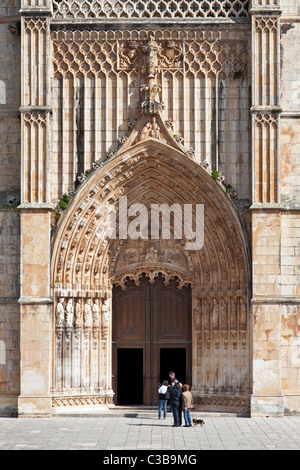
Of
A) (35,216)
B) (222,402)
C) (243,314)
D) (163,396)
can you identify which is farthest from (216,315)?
(35,216)

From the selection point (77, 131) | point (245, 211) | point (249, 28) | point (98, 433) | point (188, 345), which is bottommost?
point (98, 433)

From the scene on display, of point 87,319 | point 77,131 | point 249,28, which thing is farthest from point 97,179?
point 249,28

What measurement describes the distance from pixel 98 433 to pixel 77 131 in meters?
7.58

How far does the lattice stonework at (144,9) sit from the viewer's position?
24547 mm

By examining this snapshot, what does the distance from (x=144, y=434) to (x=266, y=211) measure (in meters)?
6.22

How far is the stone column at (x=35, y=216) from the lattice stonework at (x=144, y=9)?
684 mm

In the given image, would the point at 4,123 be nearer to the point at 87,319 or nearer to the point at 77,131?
the point at 77,131

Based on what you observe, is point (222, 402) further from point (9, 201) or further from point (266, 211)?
point (9, 201)

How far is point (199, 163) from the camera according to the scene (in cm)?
2431

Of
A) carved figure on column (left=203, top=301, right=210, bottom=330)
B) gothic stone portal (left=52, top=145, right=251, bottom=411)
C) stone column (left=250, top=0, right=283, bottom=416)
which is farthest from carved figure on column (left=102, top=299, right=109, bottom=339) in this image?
stone column (left=250, top=0, right=283, bottom=416)

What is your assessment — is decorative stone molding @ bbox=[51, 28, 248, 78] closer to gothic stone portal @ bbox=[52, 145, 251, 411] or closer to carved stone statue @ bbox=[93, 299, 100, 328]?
gothic stone portal @ bbox=[52, 145, 251, 411]

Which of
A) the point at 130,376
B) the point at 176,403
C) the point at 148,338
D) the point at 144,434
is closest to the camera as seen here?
the point at 144,434

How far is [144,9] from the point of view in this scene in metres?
24.6

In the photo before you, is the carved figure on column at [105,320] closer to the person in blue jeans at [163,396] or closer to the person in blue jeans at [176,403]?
the person in blue jeans at [163,396]
